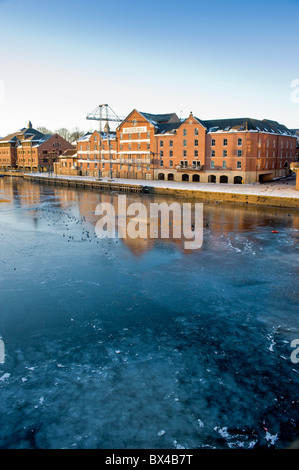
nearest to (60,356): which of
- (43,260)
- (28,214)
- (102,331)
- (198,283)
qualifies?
(102,331)

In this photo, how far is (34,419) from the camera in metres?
8.16

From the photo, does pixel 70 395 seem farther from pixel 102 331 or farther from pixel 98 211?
pixel 98 211

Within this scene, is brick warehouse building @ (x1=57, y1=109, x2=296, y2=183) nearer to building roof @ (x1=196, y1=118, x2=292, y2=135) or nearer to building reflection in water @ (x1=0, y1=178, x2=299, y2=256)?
building roof @ (x1=196, y1=118, x2=292, y2=135)

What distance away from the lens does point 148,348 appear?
10.9m

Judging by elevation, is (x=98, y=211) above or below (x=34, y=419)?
above

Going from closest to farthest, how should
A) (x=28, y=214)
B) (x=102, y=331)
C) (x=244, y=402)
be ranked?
(x=244, y=402)
(x=102, y=331)
(x=28, y=214)
